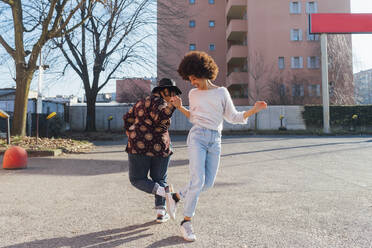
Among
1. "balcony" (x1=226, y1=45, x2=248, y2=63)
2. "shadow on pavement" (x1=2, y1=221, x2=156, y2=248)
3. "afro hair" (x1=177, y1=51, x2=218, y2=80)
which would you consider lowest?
"shadow on pavement" (x1=2, y1=221, x2=156, y2=248)

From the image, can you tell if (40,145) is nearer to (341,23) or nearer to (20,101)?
→ (20,101)

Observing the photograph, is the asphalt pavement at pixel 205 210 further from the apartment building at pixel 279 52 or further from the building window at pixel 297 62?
the building window at pixel 297 62

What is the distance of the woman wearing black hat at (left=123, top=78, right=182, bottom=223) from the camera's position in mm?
3301

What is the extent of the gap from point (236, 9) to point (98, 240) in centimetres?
3607

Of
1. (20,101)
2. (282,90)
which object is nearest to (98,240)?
(20,101)

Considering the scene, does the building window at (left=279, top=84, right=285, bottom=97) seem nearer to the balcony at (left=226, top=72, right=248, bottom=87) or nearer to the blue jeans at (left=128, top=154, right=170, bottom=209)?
the balcony at (left=226, top=72, right=248, bottom=87)

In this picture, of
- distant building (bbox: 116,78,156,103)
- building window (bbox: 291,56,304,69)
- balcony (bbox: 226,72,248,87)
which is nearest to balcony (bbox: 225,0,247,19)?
balcony (bbox: 226,72,248,87)

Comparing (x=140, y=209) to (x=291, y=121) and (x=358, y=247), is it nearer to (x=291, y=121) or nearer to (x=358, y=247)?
(x=358, y=247)

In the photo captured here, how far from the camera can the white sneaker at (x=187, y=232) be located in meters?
2.90

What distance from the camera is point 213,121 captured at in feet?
10.4

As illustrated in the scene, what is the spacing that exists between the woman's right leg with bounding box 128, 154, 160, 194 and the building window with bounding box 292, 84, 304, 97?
2945 centimetres

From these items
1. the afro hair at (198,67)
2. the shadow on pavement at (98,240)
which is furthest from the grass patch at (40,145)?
the afro hair at (198,67)

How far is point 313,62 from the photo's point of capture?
3231cm

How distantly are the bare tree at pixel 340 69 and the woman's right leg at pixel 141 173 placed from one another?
3071cm
